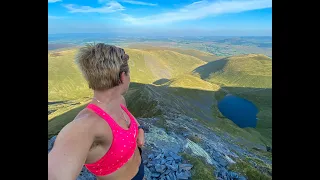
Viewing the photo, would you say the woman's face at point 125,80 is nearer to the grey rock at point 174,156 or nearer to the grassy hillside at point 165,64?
the grey rock at point 174,156

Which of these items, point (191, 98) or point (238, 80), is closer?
point (191, 98)

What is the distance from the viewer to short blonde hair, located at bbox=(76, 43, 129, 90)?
1593mm

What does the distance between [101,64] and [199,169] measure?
132 inches

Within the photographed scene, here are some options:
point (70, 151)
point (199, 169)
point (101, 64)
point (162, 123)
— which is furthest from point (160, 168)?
point (70, 151)

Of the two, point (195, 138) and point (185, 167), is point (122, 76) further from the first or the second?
point (195, 138)

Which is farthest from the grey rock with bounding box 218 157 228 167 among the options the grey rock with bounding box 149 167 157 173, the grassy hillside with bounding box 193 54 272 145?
the grassy hillside with bounding box 193 54 272 145

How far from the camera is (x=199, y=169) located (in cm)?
453

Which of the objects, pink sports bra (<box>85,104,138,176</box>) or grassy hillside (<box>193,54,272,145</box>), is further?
grassy hillside (<box>193,54,272,145</box>)

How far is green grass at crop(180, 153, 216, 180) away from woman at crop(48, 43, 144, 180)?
110 inches

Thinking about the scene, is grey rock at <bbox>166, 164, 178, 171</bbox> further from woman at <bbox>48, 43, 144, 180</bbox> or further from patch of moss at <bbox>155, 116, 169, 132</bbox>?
woman at <bbox>48, 43, 144, 180</bbox>

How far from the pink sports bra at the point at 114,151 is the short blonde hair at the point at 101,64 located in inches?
5.5
